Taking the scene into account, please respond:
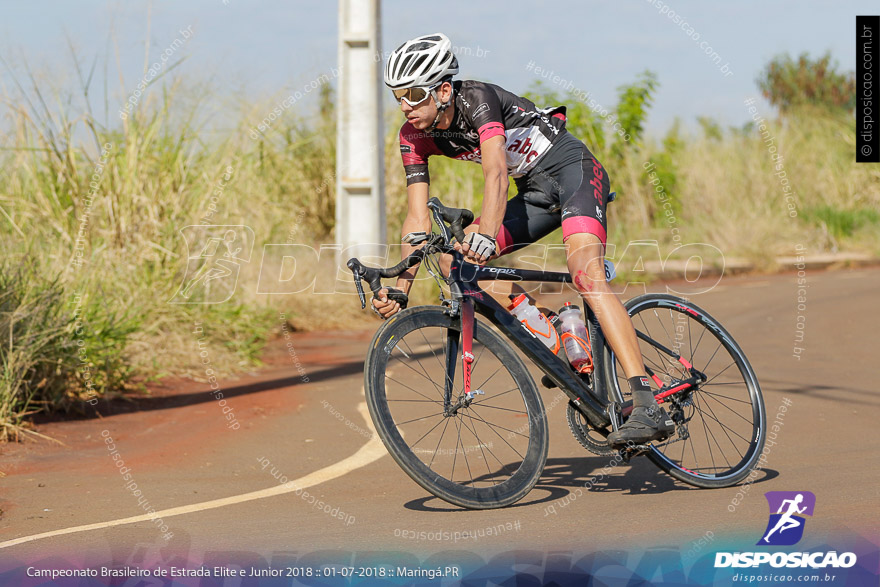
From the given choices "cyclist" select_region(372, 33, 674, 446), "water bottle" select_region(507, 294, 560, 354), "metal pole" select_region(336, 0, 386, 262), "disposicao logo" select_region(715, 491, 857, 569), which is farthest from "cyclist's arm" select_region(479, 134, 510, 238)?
"metal pole" select_region(336, 0, 386, 262)

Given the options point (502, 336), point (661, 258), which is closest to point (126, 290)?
point (502, 336)

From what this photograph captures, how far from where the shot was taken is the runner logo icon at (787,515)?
406 cm

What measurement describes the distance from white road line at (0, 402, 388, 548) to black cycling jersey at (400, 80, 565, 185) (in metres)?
1.60

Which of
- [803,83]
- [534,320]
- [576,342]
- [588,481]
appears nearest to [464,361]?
[534,320]

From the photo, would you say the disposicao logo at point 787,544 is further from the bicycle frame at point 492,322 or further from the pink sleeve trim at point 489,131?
the pink sleeve trim at point 489,131

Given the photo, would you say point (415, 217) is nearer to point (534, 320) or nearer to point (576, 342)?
point (534, 320)

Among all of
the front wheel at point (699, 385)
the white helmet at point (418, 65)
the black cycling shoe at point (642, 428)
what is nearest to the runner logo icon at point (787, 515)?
the front wheel at point (699, 385)

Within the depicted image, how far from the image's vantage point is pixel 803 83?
108 feet

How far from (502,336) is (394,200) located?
8.93 m

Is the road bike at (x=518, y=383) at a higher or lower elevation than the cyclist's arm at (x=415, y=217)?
lower

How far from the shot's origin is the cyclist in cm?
472

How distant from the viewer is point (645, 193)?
61.8 ft

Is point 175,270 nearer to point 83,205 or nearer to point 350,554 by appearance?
point 83,205

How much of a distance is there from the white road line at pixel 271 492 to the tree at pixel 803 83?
25480 millimetres
